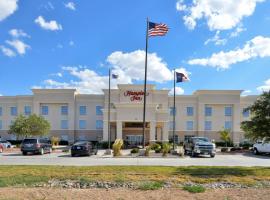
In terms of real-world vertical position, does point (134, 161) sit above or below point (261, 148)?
below

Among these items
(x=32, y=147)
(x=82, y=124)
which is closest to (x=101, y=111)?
(x=82, y=124)

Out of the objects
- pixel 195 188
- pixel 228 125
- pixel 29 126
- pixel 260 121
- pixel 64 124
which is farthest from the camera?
pixel 64 124

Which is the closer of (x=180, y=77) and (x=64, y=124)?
(x=180, y=77)

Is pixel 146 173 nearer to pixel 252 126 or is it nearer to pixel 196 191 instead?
pixel 196 191

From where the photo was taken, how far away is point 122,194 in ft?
42.4

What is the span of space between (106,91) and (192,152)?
32.3 meters

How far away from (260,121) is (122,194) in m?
9.69

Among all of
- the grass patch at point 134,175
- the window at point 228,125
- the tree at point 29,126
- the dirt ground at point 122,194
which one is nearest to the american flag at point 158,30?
the grass patch at point 134,175

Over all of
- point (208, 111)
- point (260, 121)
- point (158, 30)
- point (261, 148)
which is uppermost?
point (158, 30)

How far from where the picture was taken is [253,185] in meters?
14.9

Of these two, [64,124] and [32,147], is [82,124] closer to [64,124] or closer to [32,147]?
[64,124]

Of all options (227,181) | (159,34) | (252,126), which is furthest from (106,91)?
(227,181)

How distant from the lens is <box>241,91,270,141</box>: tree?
63.7 feet

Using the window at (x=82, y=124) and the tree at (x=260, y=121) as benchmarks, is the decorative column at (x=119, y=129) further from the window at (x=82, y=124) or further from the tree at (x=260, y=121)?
the tree at (x=260, y=121)
